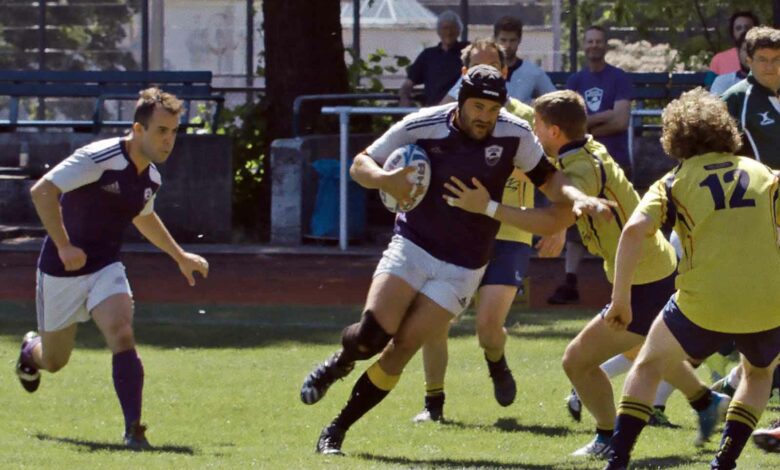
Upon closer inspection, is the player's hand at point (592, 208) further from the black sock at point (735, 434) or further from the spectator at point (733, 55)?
the spectator at point (733, 55)

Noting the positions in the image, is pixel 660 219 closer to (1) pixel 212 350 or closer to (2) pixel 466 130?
(2) pixel 466 130

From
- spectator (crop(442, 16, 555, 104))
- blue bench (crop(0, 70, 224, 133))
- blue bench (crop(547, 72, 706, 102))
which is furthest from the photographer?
blue bench (crop(0, 70, 224, 133))

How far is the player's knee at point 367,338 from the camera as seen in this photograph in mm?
7441

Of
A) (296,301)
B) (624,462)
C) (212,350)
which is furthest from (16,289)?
(624,462)

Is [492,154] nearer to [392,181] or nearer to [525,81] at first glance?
[392,181]

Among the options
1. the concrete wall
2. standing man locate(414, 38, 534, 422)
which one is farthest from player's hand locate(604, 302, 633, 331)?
the concrete wall

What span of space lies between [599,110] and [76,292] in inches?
254

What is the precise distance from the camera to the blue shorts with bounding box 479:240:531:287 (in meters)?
8.87

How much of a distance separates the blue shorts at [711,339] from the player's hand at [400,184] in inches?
50.9

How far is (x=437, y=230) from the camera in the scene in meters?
7.54

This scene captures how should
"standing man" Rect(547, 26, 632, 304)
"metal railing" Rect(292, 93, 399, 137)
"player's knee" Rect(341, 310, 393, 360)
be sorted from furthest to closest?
"metal railing" Rect(292, 93, 399, 137) → "standing man" Rect(547, 26, 632, 304) → "player's knee" Rect(341, 310, 393, 360)

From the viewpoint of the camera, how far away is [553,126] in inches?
298

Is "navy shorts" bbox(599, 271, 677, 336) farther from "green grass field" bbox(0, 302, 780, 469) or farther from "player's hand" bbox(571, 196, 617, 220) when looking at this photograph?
"player's hand" bbox(571, 196, 617, 220)

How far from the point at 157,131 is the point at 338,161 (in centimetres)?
923
